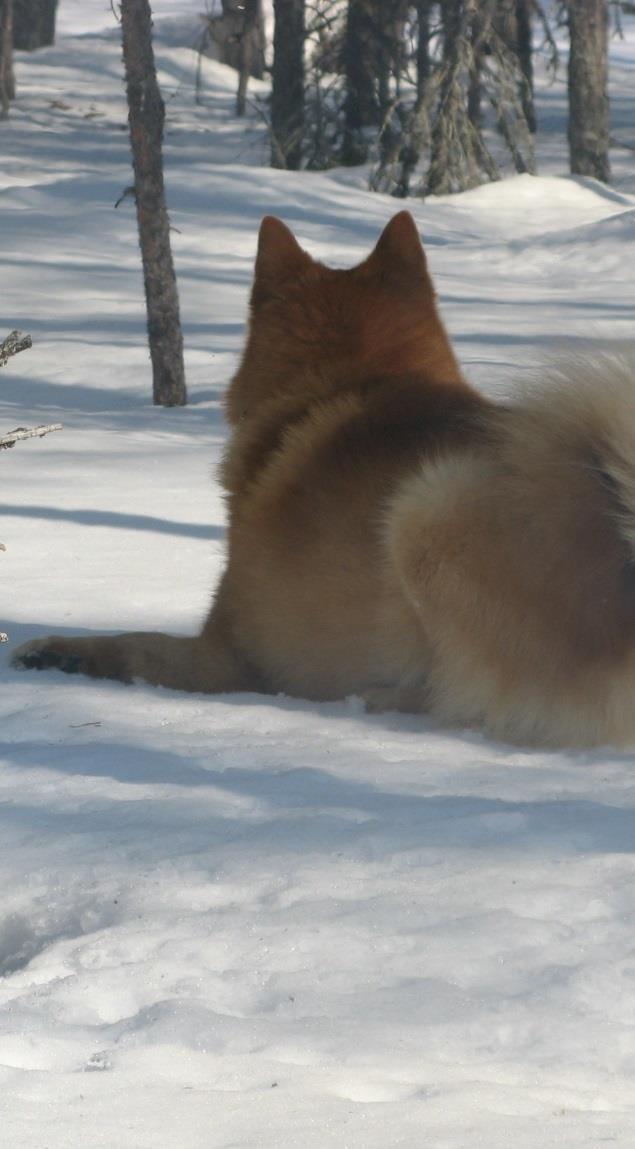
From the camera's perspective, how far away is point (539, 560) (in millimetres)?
2980

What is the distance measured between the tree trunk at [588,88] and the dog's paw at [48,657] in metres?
14.5

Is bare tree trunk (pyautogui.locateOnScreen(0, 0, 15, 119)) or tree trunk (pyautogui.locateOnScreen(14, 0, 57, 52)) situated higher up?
tree trunk (pyautogui.locateOnScreen(14, 0, 57, 52))

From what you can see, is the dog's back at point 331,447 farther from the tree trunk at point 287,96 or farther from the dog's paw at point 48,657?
the tree trunk at point 287,96

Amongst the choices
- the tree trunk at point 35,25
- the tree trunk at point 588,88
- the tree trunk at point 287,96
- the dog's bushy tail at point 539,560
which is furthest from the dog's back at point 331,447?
the tree trunk at point 35,25

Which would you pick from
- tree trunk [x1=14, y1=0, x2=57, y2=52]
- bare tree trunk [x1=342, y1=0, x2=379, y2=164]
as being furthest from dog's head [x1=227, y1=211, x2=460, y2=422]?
tree trunk [x1=14, y1=0, x2=57, y2=52]

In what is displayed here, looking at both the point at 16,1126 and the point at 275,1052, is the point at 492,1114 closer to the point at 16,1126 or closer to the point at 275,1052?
the point at 275,1052

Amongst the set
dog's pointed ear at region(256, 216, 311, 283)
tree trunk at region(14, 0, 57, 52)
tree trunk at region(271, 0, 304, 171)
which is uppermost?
tree trunk at region(14, 0, 57, 52)

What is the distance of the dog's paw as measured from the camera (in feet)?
12.4

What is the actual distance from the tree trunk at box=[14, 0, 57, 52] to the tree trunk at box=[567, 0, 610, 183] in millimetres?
18125

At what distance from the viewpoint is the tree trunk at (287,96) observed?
57.3 feet

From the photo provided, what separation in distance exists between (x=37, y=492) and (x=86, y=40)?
30.6 metres

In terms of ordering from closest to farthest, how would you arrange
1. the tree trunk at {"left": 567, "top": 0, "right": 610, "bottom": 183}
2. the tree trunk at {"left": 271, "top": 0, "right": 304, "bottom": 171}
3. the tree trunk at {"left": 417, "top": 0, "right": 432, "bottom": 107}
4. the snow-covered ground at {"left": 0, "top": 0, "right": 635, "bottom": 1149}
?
1. the snow-covered ground at {"left": 0, "top": 0, "right": 635, "bottom": 1149}
2. the tree trunk at {"left": 567, "top": 0, "right": 610, "bottom": 183}
3. the tree trunk at {"left": 417, "top": 0, "right": 432, "bottom": 107}
4. the tree trunk at {"left": 271, "top": 0, "right": 304, "bottom": 171}

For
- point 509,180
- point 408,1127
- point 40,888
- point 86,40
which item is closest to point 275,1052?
point 408,1127

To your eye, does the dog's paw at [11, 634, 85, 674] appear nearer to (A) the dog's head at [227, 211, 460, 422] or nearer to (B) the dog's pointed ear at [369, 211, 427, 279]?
(A) the dog's head at [227, 211, 460, 422]
